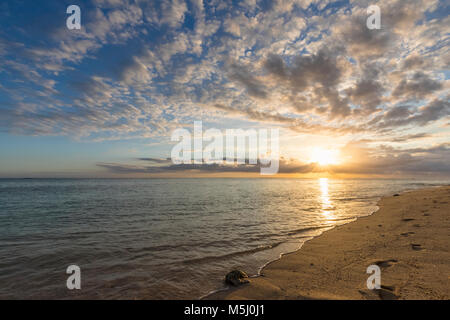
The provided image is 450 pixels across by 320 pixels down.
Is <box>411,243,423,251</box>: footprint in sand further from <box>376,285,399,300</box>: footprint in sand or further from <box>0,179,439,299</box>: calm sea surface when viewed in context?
<box>0,179,439,299</box>: calm sea surface

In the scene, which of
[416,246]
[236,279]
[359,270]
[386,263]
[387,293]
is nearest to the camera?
[387,293]

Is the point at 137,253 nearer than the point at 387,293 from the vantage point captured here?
No

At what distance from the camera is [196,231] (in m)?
15.3

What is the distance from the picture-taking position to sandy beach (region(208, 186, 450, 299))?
599cm

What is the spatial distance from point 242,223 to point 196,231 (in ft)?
15.1

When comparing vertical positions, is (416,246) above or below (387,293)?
below

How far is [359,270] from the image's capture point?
25.0 feet
